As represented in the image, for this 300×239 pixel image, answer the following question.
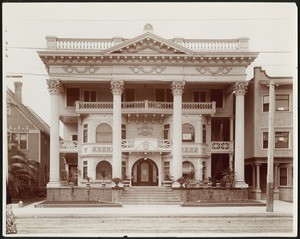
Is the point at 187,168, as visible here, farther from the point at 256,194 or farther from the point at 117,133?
the point at 117,133

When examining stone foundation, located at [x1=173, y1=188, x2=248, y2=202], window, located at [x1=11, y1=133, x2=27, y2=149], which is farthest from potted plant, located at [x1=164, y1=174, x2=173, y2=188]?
window, located at [x1=11, y1=133, x2=27, y2=149]

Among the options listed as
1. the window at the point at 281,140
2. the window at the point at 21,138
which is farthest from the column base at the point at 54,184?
the window at the point at 281,140

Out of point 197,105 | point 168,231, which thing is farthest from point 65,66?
point 168,231

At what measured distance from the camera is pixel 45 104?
4053 centimetres

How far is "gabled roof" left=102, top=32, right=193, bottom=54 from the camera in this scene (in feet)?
126

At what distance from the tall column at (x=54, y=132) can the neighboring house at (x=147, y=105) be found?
7cm

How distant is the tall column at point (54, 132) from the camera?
128 feet

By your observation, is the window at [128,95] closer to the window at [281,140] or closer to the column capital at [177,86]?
the column capital at [177,86]

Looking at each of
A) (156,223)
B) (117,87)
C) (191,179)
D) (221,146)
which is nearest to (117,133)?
(117,87)

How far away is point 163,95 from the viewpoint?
43.8 m

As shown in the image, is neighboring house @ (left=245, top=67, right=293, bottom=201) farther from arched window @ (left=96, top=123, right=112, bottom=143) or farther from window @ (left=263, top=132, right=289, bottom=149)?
arched window @ (left=96, top=123, right=112, bottom=143)

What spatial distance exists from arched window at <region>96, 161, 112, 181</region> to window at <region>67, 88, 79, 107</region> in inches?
199

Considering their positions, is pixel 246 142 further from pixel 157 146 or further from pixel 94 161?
pixel 94 161

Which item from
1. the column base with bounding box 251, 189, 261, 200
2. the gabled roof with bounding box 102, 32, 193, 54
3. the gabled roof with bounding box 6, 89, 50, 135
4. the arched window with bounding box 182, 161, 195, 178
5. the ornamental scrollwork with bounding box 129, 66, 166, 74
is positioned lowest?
the column base with bounding box 251, 189, 261, 200
